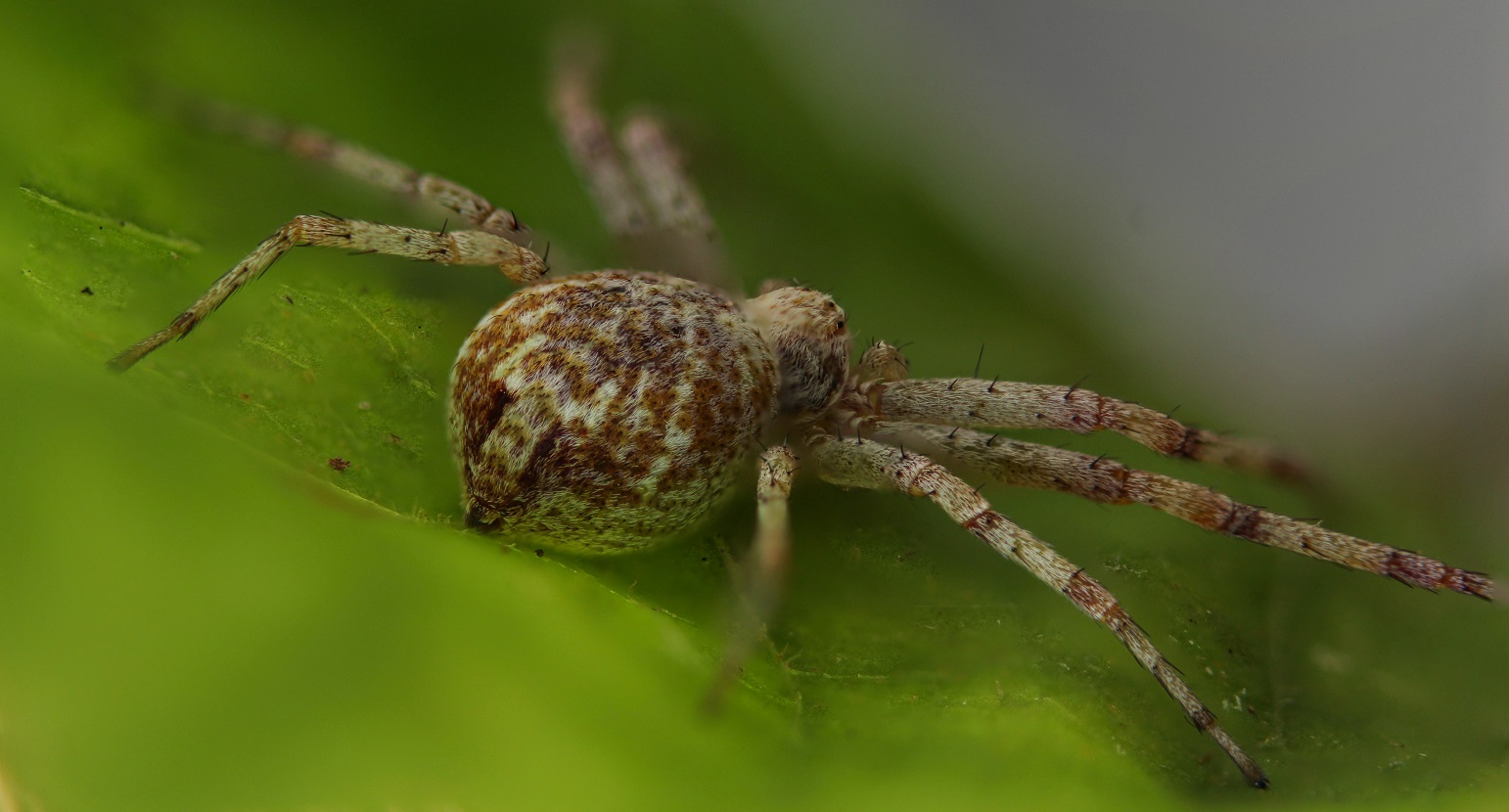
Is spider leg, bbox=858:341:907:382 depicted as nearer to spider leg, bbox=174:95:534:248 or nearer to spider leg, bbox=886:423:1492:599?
spider leg, bbox=886:423:1492:599

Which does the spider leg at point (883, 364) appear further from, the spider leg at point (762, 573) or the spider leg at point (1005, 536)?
the spider leg at point (762, 573)

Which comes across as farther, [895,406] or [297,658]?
[895,406]

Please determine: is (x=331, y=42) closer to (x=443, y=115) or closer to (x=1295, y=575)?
(x=443, y=115)

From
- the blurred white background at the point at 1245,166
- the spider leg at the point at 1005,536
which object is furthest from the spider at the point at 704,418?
the blurred white background at the point at 1245,166

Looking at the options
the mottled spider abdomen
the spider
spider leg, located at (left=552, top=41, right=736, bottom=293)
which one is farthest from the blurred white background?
the mottled spider abdomen

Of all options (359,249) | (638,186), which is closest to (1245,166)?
(638,186)

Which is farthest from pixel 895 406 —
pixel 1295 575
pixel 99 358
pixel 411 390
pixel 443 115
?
pixel 99 358
